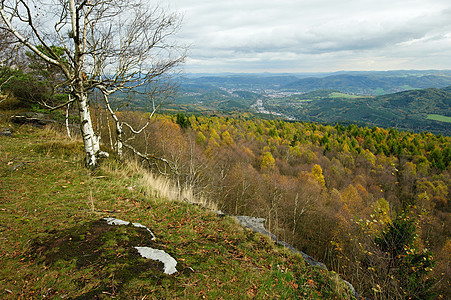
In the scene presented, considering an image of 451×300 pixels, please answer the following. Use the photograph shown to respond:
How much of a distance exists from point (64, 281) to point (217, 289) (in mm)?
2094

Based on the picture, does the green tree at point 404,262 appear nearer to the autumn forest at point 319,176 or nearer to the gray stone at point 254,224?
the autumn forest at point 319,176

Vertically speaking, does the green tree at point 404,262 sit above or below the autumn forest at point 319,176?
above

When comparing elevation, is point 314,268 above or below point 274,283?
below

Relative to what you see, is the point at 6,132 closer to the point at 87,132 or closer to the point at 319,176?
the point at 87,132

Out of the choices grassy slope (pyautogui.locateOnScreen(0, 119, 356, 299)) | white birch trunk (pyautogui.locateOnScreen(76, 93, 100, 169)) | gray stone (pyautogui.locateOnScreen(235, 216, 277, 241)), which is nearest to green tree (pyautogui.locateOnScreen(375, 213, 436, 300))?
gray stone (pyautogui.locateOnScreen(235, 216, 277, 241))

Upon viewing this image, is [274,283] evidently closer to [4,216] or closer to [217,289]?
[217,289]

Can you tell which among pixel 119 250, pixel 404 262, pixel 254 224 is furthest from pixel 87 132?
pixel 404 262

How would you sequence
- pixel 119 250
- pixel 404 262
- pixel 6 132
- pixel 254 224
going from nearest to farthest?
1. pixel 119 250
2. pixel 254 224
3. pixel 404 262
4. pixel 6 132

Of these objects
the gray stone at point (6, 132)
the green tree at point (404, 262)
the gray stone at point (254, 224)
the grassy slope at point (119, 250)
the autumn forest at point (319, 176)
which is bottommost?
the autumn forest at point (319, 176)

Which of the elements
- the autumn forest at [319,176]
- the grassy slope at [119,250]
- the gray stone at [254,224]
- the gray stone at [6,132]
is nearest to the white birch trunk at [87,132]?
the grassy slope at [119,250]

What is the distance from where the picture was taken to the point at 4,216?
4.21 meters

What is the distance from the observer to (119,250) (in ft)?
11.7

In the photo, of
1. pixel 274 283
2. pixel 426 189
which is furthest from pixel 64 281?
pixel 426 189

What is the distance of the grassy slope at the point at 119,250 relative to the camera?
2904 mm
